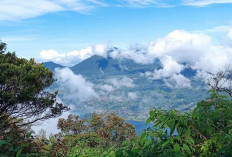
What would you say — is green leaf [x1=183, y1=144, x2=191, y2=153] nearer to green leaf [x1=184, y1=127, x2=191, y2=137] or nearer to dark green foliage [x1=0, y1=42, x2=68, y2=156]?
green leaf [x1=184, y1=127, x2=191, y2=137]

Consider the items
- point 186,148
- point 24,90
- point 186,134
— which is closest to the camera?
point 186,148

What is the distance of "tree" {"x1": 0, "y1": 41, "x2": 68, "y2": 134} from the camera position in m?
17.1

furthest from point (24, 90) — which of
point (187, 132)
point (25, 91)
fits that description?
point (187, 132)

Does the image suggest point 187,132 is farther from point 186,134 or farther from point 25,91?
point 25,91

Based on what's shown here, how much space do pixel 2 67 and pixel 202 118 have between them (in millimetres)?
16965

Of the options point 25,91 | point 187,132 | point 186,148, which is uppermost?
point 187,132

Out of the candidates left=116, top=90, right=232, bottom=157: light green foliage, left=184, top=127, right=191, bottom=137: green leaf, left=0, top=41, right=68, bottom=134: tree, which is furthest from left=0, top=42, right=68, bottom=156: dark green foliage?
left=184, top=127, right=191, bottom=137: green leaf

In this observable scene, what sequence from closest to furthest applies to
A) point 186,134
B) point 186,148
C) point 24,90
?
1. point 186,148
2. point 186,134
3. point 24,90

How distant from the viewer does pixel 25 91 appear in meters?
17.5

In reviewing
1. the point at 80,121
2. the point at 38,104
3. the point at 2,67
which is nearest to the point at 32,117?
the point at 38,104

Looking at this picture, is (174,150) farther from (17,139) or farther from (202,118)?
(17,139)

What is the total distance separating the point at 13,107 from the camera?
18.3m

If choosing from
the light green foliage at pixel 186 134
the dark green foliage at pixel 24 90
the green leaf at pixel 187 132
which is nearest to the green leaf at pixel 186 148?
the light green foliage at pixel 186 134

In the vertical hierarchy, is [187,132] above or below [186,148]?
above
